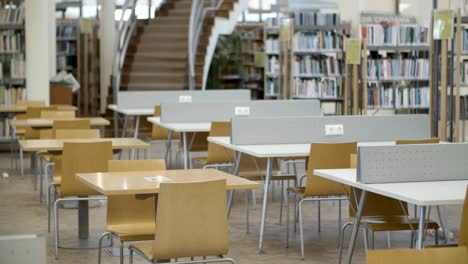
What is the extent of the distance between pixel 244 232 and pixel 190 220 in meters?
3.08

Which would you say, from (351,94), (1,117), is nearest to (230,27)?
(351,94)

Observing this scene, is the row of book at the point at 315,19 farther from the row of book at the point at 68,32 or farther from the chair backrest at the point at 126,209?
the chair backrest at the point at 126,209

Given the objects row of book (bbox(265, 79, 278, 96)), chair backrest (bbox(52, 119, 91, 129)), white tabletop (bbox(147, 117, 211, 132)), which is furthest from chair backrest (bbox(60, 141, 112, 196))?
row of book (bbox(265, 79, 278, 96))

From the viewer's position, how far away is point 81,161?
648 centimetres

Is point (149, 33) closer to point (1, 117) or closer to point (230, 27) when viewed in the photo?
point (230, 27)

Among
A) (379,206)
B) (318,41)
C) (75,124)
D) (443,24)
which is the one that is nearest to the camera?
(379,206)

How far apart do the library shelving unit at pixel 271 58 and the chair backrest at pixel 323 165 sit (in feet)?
27.0

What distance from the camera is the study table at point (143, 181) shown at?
4.61 m

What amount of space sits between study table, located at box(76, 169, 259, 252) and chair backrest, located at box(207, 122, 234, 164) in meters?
2.77

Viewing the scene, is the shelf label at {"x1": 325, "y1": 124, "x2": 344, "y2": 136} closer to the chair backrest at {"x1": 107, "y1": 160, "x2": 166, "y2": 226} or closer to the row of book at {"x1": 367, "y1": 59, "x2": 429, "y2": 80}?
the chair backrest at {"x1": 107, "y1": 160, "x2": 166, "y2": 226}

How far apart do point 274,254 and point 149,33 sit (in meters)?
11.4

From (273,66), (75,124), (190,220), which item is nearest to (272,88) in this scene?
(273,66)

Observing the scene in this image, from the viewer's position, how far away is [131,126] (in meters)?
15.4

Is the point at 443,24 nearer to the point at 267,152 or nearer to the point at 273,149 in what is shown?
the point at 273,149
